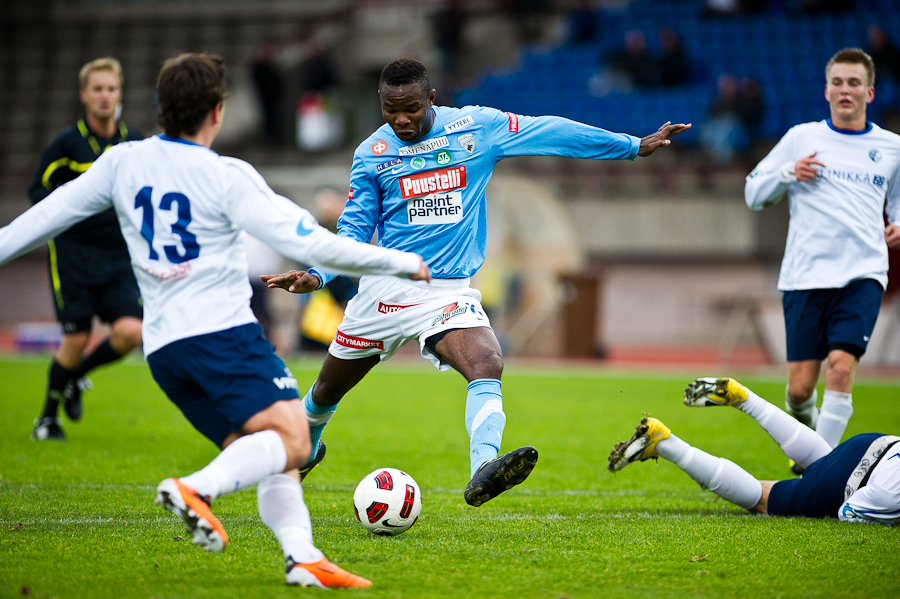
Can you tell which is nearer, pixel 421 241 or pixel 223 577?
pixel 223 577

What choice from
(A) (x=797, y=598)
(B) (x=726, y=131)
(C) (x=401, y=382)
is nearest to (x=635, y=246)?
(B) (x=726, y=131)

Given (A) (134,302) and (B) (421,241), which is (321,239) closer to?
(B) (421,241)

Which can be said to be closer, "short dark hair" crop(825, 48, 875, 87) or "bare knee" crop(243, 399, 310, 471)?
"bare knee" crop(243, 399, 310, 471)

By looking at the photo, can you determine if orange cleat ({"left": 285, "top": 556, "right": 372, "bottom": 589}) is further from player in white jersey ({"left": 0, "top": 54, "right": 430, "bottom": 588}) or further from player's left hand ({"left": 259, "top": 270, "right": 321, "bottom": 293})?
player's left hand ({"left": 259, "top": 270, "right": 321, "bottom": 293})

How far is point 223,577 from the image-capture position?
3559 mm

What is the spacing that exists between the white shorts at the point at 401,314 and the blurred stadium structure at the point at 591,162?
11.5 meters

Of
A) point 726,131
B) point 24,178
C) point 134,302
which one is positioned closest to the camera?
point 134,302

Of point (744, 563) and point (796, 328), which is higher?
point (796, 328)

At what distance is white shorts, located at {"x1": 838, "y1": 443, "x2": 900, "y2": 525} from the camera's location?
439cm

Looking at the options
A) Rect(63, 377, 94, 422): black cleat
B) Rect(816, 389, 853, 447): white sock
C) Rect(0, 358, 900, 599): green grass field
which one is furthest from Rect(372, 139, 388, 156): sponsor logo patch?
Rect(63, 377, 94, 422): black cleat

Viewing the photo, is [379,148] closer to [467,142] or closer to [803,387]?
[467,142]

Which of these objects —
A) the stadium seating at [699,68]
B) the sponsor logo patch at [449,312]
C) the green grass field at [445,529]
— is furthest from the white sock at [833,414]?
the stadium seating at [699,68]

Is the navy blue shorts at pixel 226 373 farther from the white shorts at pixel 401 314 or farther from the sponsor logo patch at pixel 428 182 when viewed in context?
the sponsor logo patch at pixel 428 182

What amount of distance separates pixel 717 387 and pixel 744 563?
129 centimetres
